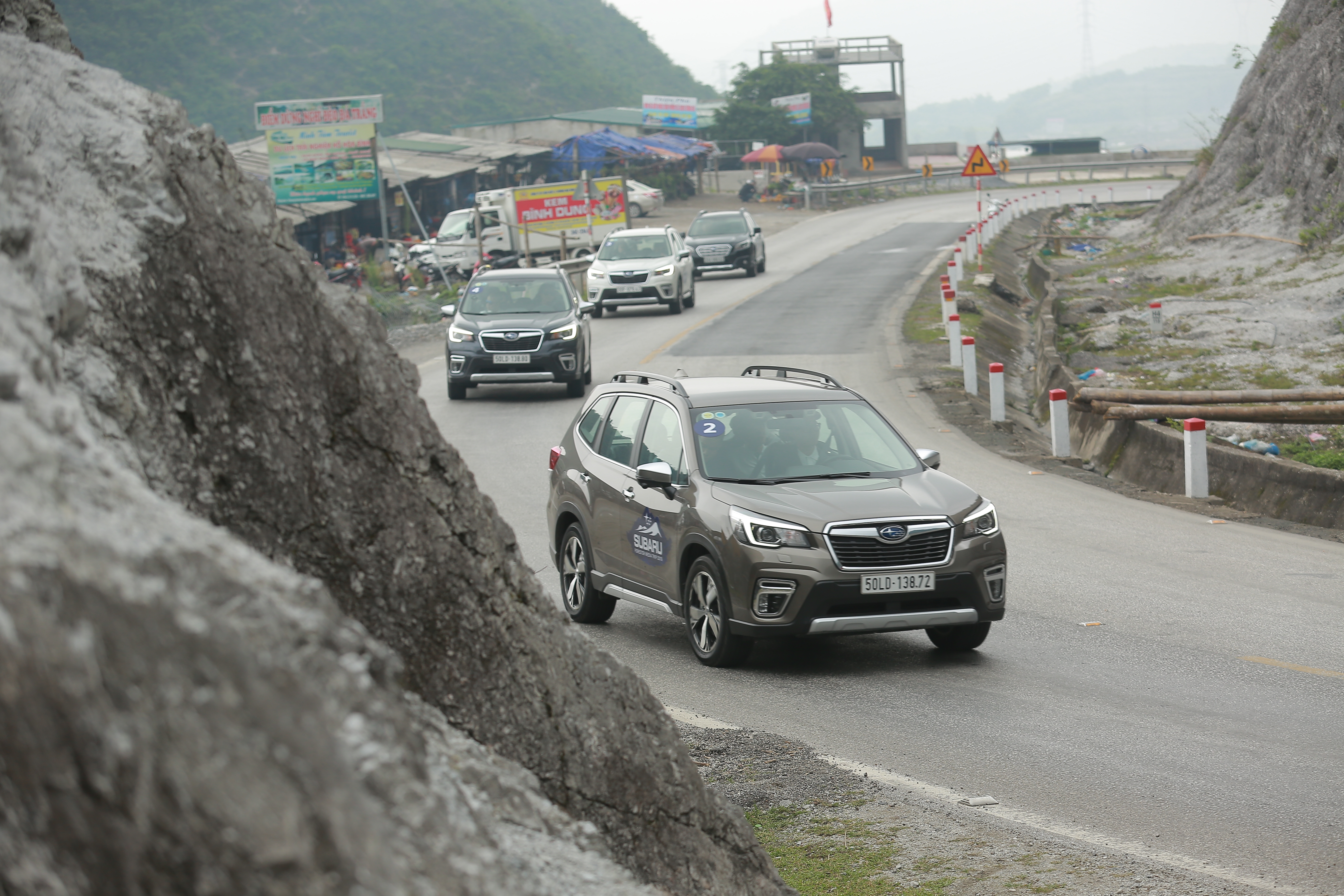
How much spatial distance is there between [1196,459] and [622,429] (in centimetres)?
698

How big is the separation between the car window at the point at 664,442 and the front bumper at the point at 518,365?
11.8 metres

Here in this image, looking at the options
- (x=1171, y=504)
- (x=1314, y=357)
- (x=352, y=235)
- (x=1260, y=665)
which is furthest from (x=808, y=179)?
(x=1260, y=665)

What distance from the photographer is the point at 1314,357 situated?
1980 cm

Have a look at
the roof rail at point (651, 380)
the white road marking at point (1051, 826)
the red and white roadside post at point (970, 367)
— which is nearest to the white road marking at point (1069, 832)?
the white road marking at point (1051, 826)

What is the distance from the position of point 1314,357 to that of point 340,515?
64.0ft

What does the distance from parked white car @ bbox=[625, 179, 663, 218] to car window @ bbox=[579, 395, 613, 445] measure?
5472 centimetres

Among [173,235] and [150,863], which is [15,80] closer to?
[173,235]

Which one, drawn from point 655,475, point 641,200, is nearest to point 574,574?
point 655,475

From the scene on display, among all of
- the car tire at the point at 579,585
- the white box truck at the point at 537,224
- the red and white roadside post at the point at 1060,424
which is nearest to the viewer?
the car tire at the point at 579,585

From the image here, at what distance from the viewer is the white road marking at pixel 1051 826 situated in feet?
16.0

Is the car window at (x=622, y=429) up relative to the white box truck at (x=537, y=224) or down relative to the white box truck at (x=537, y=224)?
down

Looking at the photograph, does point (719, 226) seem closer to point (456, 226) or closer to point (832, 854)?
point (456, 226)

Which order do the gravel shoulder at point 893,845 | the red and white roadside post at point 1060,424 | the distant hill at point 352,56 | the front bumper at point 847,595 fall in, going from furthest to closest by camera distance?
the distant hill at point 352,56, the red and white roadside post at point 1060,424, the front bumper at point 847,595, the gravel shoulder at point 893,845

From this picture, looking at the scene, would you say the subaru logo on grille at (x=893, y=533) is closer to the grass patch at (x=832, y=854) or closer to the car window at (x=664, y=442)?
the car window at (x=664, y=442)
